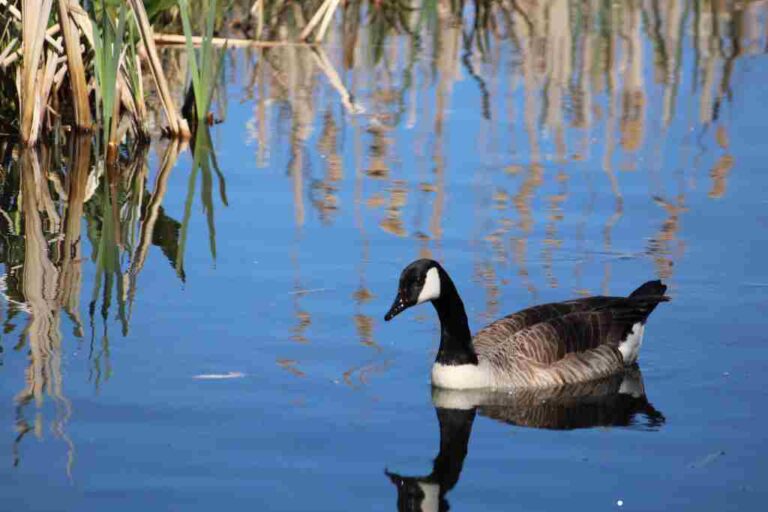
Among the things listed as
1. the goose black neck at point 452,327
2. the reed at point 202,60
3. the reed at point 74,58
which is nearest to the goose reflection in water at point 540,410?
the goose black neck at point 452,327

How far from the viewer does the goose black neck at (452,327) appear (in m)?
6.83

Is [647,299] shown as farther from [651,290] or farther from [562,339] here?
[562,339]

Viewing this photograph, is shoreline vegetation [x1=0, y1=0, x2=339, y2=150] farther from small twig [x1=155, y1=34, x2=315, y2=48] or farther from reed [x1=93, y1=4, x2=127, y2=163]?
small twig [x1=155, y1=34, x2=315, y2=48]

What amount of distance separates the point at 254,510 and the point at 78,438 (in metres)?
1.03

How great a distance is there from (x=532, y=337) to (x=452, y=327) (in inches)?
18.1

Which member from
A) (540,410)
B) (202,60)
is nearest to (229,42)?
(202,60)

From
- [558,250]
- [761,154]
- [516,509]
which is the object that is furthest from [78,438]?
[761,154]

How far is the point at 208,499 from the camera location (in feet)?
17.8

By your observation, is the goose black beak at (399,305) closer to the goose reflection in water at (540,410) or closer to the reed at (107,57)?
the goose reflection in water at (540,410)

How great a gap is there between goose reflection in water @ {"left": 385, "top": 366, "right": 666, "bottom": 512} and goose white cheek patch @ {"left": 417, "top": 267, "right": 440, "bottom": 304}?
1.38ft

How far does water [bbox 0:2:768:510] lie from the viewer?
18.9ft

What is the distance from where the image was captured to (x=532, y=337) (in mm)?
7160

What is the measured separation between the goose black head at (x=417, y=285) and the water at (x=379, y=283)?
37 centimetres

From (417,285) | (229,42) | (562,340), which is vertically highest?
(417,285)
